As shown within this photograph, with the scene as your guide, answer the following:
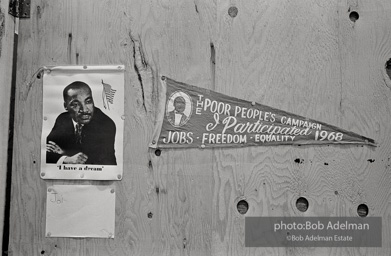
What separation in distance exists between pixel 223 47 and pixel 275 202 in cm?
73

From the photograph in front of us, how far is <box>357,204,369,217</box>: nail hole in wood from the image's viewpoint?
8.00 feet

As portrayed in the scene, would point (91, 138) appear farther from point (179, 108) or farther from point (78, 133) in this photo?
point (179, 108)

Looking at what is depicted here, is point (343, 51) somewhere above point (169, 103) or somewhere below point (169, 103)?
above

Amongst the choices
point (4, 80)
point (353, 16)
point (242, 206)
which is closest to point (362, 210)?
point (242, 206)

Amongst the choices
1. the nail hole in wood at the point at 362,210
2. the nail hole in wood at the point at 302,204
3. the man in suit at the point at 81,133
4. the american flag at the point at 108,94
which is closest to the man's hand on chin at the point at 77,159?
the man in suit at the point at 81,133

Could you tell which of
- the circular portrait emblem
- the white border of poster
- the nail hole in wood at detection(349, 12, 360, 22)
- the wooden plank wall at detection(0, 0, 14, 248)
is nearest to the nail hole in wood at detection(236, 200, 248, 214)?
the circular portrait emblem

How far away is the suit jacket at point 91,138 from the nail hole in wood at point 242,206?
1.93 ft

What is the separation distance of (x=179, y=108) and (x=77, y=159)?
0.52 meters

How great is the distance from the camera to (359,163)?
2.46 metres

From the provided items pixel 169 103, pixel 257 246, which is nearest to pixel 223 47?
pixel 169 103

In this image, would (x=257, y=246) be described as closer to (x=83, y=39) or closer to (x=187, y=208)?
(x=187, y=208)

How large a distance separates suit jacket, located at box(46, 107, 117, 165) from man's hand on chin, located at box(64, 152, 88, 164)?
1cm

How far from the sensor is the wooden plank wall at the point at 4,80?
99.7 inches

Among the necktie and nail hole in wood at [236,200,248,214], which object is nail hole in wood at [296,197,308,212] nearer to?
nail hole in wood at [236,200,248,214]
